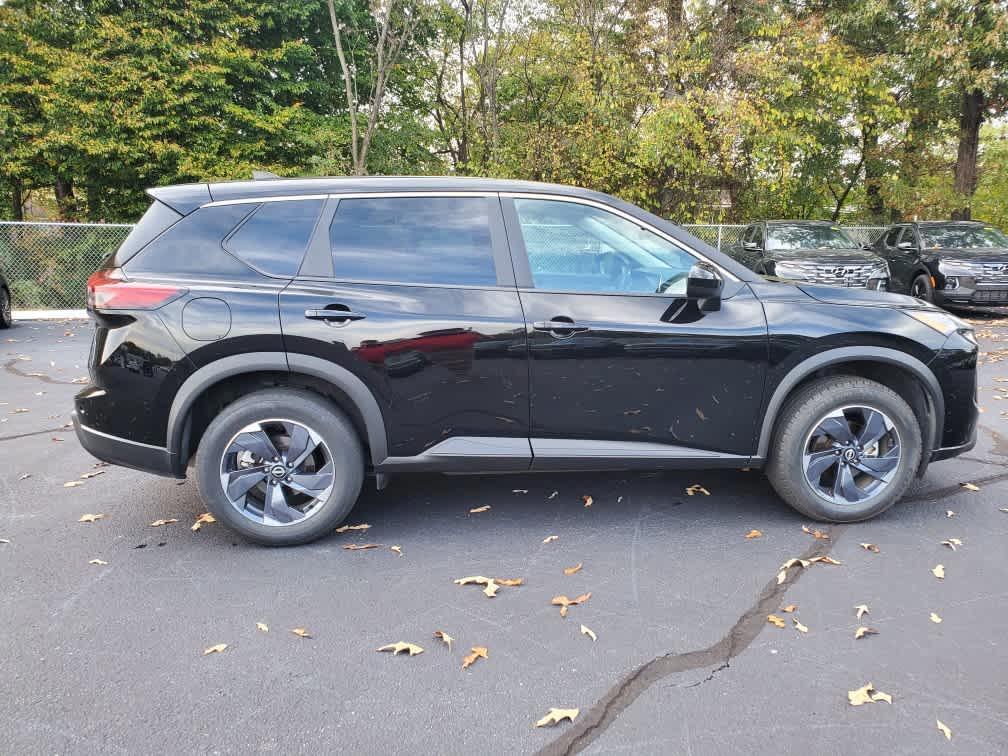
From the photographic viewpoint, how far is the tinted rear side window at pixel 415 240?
3.62m

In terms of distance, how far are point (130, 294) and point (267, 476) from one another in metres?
1.10

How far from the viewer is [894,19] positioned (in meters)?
17.5

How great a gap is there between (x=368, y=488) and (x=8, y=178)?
20.5 meters

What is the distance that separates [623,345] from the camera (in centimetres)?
361

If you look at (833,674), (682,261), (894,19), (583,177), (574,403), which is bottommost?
(833,674)

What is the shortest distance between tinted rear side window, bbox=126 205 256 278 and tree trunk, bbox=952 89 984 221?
808 inches

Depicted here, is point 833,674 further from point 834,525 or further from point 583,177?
point 583,177

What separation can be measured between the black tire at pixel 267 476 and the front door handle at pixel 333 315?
413 mm

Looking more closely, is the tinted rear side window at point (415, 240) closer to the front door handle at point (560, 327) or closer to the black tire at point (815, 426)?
the front door handle at point (560, 327)

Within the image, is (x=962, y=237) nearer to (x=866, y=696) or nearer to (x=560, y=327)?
(x=560, y=327)

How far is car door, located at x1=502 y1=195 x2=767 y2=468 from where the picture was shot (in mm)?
3604

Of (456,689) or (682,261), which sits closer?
(456,689)

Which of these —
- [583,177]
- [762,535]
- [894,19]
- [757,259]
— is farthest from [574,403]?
[894,19]

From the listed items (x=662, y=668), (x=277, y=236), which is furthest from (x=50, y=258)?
(x=662, y=668)
